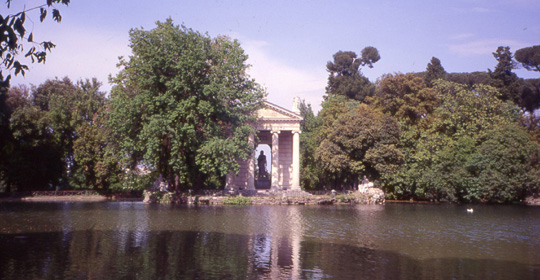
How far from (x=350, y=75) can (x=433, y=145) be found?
44030 millimetres

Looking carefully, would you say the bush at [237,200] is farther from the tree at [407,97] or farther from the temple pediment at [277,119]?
the tree at [407,97]

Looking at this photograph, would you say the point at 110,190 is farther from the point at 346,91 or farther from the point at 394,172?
the point at 346,91

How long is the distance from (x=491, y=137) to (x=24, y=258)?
149ft

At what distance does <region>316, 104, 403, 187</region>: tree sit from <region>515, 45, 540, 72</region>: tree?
33.2 m

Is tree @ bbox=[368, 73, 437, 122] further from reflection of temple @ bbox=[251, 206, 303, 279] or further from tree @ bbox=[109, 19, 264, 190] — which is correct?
reflection of temple @ bbox=[251, 206, 303, 279]

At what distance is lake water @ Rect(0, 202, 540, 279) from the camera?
13.6 meters

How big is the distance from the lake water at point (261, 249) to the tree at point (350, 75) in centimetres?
5944

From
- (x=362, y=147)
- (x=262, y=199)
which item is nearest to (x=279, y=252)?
(x=262, y=199)

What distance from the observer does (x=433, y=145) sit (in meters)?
52.8

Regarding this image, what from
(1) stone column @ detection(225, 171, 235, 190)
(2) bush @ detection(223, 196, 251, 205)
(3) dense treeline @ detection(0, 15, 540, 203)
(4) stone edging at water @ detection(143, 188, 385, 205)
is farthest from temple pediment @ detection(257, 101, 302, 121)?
(2) bush @ detection(223, 196, 251, 205)

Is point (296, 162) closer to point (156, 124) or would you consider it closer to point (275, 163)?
point (275, 163)

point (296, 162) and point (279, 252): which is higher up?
point (296, 162)

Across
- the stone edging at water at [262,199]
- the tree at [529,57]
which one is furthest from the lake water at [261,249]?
the tree at [529,57]

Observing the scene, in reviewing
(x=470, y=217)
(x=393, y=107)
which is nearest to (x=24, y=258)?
(x=470, y=217)
